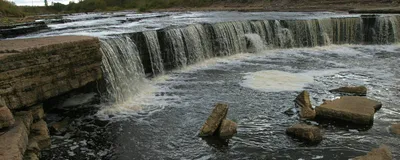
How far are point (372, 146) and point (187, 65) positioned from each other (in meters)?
9.62

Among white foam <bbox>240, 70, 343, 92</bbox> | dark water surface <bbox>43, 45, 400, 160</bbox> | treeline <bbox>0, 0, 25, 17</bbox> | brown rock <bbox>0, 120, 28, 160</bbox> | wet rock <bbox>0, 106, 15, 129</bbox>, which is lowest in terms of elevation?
dark water surface <bbox>43, 45, 400, 160</bbox>

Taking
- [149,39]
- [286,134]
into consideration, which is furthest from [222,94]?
[149,39]

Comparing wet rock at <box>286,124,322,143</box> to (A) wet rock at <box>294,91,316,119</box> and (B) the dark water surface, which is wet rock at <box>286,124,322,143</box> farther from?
(A) wet rock at <box>294,91,316,119</box>

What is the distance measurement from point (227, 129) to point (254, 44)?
39.0ft

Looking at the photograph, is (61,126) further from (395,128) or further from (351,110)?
(395,128)

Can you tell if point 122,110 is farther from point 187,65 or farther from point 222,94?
point 187,65

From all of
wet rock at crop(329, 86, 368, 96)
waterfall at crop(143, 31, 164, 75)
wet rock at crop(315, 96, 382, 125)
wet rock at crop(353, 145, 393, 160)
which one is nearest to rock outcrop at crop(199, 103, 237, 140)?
wet rock at crop(315, 96, 382, 125)

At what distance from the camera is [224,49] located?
18.2 meters

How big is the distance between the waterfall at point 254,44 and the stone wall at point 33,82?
1121 cm

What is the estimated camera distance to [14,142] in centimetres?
564

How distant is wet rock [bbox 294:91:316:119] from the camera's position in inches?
351

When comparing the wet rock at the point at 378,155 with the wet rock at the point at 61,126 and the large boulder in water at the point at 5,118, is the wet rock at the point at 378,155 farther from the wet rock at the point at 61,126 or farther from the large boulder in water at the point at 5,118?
the wet rock at the point at 61,126

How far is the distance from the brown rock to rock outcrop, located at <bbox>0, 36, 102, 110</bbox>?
922 millimetres

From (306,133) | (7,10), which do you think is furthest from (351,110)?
(7,10)
